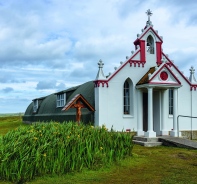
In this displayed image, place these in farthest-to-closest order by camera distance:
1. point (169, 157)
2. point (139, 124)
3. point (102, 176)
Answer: point (139, 124)
point (169, 157)
point (102, 176)

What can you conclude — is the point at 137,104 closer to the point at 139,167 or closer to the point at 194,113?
the point at 194,113

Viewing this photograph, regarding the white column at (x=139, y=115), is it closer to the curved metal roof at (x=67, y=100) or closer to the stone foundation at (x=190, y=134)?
the curved metal roof at (x=67, y=100)

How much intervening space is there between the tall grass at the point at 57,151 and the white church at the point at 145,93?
702 centimetres

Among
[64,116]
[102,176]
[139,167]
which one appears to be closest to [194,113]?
[64,116]

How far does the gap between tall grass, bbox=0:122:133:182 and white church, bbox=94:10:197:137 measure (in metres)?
7.02

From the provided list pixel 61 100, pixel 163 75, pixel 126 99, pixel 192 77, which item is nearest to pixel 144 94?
pixel 126 99

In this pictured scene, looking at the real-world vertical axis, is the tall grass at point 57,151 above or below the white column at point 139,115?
below

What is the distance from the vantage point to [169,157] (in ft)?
43.0

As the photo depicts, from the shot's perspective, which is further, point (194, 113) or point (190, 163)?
point (194, 113)

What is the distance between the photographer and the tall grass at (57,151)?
29.0 ft

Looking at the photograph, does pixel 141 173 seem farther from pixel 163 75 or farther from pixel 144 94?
pixel 144 94

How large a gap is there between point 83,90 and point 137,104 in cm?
489

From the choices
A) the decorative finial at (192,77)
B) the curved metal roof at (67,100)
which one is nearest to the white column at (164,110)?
the decorative finial at (192,77)

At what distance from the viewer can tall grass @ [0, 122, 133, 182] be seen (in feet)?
29.0
